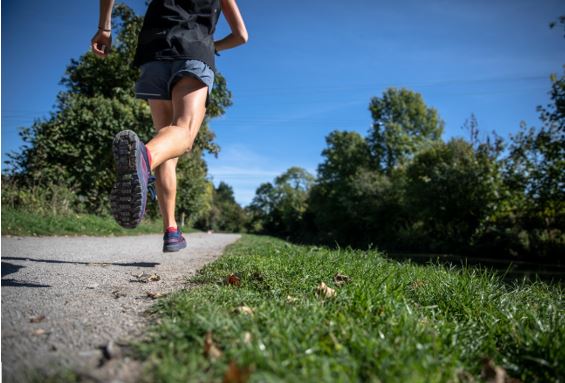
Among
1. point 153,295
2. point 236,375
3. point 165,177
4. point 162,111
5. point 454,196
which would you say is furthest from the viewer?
point 454,196

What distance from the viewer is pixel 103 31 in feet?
8.73

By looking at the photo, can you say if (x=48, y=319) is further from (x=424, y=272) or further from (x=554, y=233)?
(x=554, y=233)

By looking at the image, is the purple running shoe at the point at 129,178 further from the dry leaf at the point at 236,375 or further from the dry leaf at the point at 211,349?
the dry leaf at the point at 236,375

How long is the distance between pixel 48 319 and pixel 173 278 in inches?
48.7

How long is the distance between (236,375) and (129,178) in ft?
4.67

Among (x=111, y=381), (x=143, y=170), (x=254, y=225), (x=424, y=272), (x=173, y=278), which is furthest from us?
(x=254, y=225)

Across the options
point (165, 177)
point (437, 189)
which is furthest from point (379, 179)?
point (165, 177)

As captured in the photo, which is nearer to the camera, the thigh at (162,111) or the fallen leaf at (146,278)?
the fallen leaf at (146,278)

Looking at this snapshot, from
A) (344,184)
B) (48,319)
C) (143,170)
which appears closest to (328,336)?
(48,319)

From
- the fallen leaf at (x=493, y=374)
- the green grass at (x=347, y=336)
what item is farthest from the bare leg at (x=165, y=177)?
the fallen leaf at (x=493, y=374)

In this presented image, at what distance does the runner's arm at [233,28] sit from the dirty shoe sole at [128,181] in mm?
1590

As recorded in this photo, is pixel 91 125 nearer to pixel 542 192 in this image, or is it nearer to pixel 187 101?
pixel 187 101

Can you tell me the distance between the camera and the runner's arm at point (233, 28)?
9.57 ft

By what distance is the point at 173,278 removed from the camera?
263 cm
